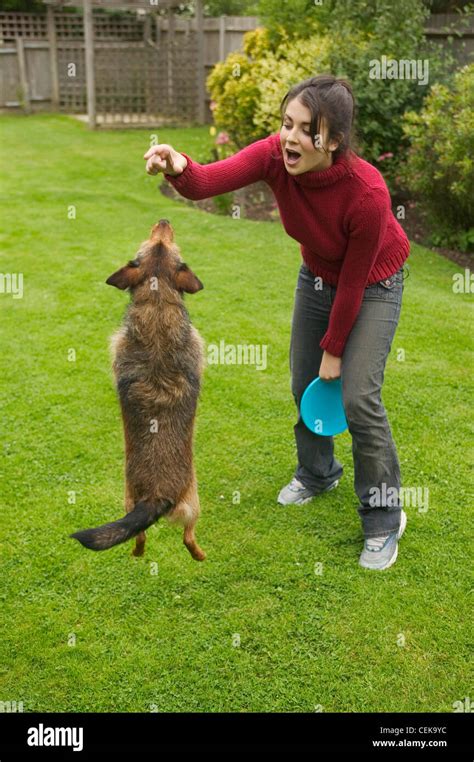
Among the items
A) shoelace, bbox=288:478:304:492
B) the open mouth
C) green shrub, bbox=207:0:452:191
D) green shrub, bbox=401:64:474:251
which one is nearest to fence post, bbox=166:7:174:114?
green shrub, bbox=207:0:452:191

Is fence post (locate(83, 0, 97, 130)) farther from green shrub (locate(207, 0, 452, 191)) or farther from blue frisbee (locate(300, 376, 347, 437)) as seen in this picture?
blue frisbee (locate(300, 376, 347, 437))

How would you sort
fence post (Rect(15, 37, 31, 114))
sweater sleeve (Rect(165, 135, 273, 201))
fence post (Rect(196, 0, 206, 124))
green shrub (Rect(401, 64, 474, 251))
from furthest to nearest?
fence post (Rect(15, 37, 31, 114)) < fence post (Rect(196, 0, 206, 124)) < green shrub (Rect(401, 64, 474, 251)) < sweater sleeve (Rect(165, 135, 273, 201))

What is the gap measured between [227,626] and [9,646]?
3.70 feet

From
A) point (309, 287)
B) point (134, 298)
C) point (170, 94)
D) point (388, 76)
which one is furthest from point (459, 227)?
point (170, 94)

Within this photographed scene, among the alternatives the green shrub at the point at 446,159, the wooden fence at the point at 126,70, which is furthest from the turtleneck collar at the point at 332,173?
the wooden fence at the point at 126,70

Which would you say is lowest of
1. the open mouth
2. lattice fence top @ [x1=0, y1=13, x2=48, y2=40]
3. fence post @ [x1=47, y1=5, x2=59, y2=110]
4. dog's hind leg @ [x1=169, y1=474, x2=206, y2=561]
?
dog's hind leg @ [x1=169, y1=474, x2=206, y2=561]

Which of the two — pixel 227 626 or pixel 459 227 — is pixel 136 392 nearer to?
pixel 227 626

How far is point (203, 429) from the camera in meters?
5.61

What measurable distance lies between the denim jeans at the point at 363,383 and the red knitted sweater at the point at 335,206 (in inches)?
4.8

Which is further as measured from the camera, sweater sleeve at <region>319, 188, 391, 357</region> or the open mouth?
sweater sleeve at <region>319, 188, 391, 357</region>

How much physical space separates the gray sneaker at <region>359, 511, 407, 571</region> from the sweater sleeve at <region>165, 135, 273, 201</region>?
2.19 m

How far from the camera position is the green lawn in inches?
138

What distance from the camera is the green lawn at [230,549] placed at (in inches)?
138

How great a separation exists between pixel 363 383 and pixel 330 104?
139 cm
